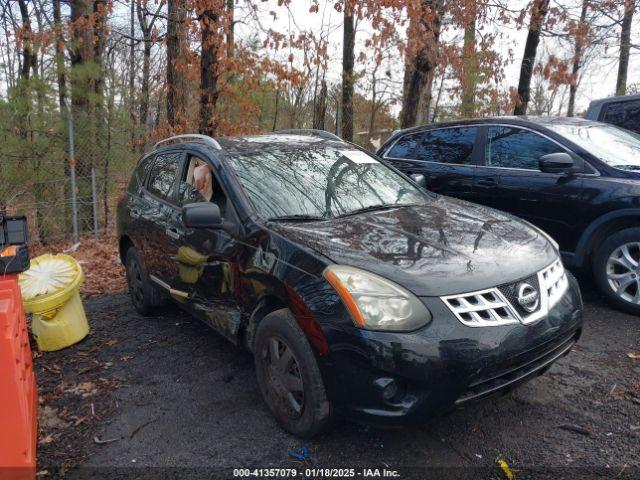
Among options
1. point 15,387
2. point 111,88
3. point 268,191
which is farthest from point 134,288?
point 111,88

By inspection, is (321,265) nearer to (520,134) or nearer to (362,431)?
(362,431)

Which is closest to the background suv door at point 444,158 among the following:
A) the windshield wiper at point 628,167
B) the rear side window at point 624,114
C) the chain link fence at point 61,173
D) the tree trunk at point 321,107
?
the windshield wiper at point 628,167

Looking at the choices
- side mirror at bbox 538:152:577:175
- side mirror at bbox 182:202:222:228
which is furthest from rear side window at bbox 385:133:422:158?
side mirror at bbox 182:202:222:228

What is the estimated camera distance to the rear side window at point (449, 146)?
18.0 ft

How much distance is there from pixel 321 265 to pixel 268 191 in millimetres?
999

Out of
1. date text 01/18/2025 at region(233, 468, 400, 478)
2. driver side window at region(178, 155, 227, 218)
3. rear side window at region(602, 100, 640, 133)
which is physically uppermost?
rear side window at region(602, 100, 640, 133)

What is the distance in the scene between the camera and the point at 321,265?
101 inches

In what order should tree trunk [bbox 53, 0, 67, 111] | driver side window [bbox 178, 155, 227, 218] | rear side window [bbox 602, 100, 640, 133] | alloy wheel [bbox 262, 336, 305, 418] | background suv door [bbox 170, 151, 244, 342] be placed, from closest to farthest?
alloy wheel [bbox 262, 336, 305, 418] → background suv door [bbox 170, 151, 244, 342] → driver side window [bbox 178, 155, 227, 218] → rear side window [bbox 602, 100, 640, 133] → tree trunk [bbox 53, 0, 67, 111]

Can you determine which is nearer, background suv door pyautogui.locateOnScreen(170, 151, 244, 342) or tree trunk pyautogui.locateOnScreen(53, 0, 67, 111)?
background suv door pyautogui.locateOnScreen(170, 151, 244, 342)

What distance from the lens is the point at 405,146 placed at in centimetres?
625

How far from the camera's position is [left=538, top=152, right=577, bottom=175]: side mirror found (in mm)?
4381

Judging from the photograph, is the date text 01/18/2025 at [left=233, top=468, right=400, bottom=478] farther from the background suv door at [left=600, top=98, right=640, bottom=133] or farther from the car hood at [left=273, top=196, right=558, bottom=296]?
the background suv door at [left=600, top=98, right=640, bottom=133]

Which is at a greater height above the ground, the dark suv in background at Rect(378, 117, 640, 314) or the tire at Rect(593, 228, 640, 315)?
the dark suv in background at Rect(378, 117, 640, 314)

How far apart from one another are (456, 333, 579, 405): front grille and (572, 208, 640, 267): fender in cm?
202
